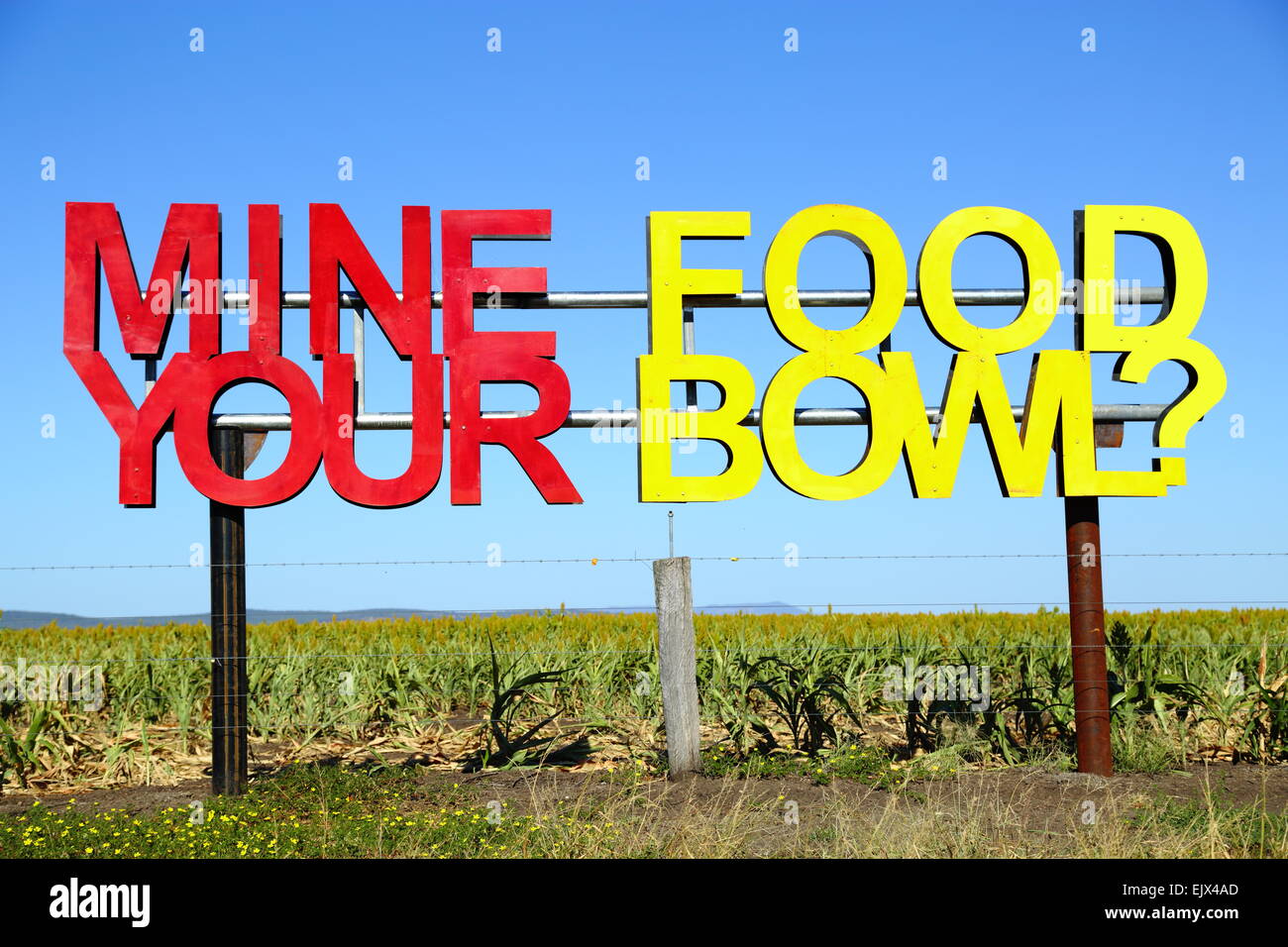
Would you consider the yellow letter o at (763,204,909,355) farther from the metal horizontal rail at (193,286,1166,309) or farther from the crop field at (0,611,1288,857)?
the crop field at (0,611,1288,857)

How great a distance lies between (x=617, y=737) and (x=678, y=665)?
1828mm

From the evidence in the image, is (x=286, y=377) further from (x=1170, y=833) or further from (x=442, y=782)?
(x=1170, y=833)

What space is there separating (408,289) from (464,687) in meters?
4.69

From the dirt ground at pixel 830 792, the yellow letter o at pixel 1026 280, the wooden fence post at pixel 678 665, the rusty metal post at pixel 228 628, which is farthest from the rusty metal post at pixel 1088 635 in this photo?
the rusty metal post at pixel 228 628

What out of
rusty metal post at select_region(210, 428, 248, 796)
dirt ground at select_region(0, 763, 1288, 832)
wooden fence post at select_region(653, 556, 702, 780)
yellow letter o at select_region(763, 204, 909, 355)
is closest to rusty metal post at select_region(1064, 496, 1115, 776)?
dirt ground at select_region(0, 763, 1288, 832)

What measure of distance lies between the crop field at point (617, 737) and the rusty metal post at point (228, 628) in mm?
331

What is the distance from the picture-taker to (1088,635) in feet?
27.4

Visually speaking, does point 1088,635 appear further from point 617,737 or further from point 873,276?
point 617,737

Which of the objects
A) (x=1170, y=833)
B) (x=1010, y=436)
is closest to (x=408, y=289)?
(x=1010, y=436)

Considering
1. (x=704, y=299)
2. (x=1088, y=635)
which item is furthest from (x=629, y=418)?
(x=1088, y=635)

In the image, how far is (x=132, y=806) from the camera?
7.80 m

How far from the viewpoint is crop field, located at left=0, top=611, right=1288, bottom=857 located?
670 centimetres

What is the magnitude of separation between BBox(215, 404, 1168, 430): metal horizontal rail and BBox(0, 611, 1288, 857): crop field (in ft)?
6.18

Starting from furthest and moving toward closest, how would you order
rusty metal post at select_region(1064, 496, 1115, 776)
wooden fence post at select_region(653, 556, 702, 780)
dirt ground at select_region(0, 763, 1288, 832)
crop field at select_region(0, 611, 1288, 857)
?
rusty metal post at select_region(1064, 496, 1115, 776) → wooden fence post at select_region(653, 556, 702, 780) → dirt ground at select_region(0, 763, 1288, 832) → crop field at select_region(0, 611, 1288, 857)
